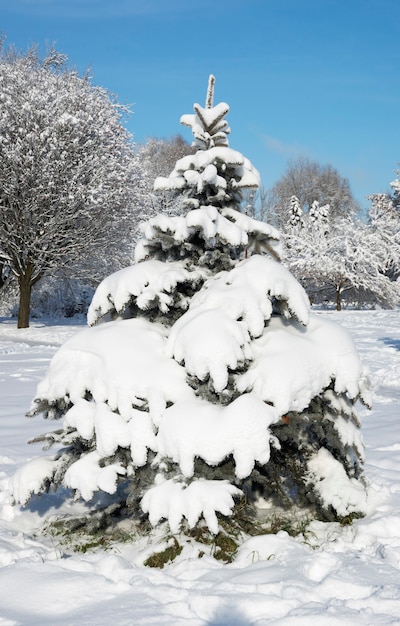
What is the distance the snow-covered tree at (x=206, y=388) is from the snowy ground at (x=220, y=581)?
0.25 metres

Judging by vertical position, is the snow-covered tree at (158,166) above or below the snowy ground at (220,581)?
above

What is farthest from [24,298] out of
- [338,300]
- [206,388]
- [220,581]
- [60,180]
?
[220,581]

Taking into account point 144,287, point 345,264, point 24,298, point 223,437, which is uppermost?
point 345,264

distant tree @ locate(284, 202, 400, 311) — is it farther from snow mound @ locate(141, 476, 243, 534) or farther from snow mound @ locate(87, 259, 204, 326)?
snow mound @ locate(141, 476, 243, 534)

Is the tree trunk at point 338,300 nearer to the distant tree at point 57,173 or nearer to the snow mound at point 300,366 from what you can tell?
the distant tree at point 57,173

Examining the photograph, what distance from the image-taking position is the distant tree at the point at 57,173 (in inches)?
769

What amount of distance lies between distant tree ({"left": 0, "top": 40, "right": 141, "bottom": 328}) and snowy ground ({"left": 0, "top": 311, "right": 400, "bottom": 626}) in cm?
1671

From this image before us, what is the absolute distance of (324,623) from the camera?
2648mm

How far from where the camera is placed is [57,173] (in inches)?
779

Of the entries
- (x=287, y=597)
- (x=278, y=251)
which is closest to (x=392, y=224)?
(x=278, y=251)

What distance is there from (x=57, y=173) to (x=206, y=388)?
17.6m

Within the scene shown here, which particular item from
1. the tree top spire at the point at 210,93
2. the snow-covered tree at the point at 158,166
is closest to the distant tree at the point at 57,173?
the snow-covered tree at the point at 158,166

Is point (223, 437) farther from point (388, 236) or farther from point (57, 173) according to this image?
point (388, 236)

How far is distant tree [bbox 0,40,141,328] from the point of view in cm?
1953
